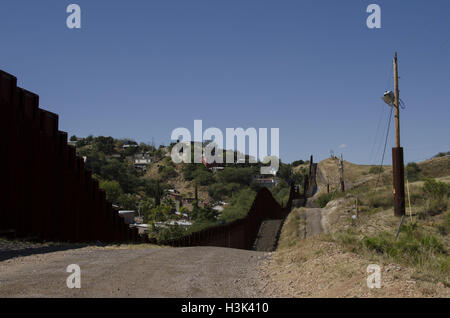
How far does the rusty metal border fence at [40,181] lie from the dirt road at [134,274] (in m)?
4.49

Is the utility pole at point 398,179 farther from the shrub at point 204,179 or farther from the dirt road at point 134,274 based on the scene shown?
the shrub at point 204,179

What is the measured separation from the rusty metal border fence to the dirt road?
449 centimetres

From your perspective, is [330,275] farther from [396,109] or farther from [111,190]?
[111,190]

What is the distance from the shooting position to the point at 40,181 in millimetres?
16781

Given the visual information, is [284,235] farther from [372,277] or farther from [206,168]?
[206,168]

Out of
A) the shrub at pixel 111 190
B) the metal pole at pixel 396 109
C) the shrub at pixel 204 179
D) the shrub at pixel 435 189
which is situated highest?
the metal pole at pixel 396 109

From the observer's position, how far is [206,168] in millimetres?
157875

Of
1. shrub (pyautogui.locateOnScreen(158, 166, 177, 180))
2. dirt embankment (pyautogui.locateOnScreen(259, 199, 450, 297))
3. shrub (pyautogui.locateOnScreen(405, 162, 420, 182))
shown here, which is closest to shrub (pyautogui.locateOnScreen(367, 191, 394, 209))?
dirt embankment (pyautogui.locateOnScreen(259, 199, 450, 297))

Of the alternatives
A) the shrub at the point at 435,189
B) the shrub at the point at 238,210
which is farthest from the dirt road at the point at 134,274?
the shrub at the point at 238,210

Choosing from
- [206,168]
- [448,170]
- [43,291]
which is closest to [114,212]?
[43,291]

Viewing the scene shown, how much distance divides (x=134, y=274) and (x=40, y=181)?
9864 millimetres

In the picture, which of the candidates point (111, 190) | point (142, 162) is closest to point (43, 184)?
point (111, 190)

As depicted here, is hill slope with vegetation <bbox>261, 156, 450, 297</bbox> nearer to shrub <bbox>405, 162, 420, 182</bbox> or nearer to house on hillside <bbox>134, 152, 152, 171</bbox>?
shrub <bbox>405, 162, 420, 182</bbox>

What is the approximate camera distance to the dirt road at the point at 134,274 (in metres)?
7.13
